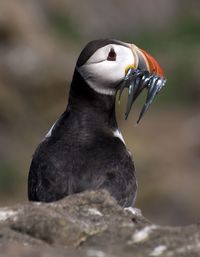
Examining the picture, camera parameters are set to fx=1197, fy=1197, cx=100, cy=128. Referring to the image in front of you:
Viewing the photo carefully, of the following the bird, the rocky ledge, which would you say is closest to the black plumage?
the bird

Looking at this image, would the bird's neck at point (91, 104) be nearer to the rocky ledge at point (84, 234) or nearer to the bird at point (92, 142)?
the bird at point (92, 142)

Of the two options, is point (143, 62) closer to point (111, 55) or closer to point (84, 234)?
point (111, 55)

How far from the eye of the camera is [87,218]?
572 centimetres

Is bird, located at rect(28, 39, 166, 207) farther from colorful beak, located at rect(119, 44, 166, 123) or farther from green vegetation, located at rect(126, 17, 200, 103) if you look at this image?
green vegetation, located at rect(126, 17, 200, 103)

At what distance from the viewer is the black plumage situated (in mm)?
7234

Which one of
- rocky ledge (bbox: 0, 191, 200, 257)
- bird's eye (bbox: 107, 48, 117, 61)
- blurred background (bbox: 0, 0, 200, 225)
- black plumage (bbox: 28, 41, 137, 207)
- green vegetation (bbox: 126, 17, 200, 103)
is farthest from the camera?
green vegetation (bbox: 126, 17, 200, 103)

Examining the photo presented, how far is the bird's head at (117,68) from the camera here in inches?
313

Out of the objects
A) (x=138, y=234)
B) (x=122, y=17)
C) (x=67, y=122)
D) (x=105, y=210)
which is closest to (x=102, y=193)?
(x=105, y=210)

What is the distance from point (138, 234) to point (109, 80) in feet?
9.03

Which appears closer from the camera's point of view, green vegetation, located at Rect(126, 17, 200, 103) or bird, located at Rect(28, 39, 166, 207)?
bird, located at Rect(28, 39, 166, 207)

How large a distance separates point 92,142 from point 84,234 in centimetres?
226

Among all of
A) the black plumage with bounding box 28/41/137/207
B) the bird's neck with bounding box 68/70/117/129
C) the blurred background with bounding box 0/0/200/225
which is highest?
the bird's neck with bounding box 68/70/117/129

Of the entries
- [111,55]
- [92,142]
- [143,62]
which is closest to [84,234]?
[92,142]

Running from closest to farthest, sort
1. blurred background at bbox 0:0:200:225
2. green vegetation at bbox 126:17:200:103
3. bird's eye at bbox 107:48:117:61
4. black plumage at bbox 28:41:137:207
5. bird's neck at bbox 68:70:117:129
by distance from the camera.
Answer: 1. black plumage at bbox 28:41:137:207
2. bird's eye at bbox 107:48:117:61
3. bird's neck at bbox 68:70:117:129
4. blurred background at bbox 0:0:200:225
5. green vegetation at bbox 126:17:200:103
